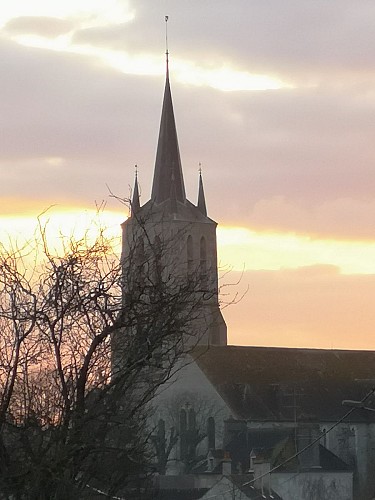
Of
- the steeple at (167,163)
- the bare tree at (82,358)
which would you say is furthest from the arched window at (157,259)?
the steeple at (167,163)

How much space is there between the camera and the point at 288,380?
85750 mm

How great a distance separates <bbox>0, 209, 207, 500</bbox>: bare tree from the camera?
16141 millimetres

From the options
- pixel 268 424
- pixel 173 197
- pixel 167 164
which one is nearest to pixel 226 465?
pixel 268 424

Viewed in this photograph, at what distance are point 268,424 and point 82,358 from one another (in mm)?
63332

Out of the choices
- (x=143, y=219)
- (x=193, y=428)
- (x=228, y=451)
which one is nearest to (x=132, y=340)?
(x=143, y=219)

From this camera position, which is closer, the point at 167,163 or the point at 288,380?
the point at 288,380

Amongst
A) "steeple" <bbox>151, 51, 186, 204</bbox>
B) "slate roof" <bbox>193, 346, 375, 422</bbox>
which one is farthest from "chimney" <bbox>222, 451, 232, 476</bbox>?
"steeple" <bbox>151, 51, 186, 204</bbox>

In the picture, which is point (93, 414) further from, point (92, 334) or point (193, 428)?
point (193, 428)

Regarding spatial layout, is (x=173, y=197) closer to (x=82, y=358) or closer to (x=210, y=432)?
(x=210, y=432)

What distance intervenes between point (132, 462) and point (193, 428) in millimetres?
63796

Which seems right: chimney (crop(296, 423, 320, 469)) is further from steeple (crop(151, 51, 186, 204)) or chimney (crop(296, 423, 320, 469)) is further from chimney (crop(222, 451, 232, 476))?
steeple (crop(151, 51, 186, 204))

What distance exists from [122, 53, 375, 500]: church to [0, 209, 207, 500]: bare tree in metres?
42.2

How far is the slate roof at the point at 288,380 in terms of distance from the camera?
81438mm

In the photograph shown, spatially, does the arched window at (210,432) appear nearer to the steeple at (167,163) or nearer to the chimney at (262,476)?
the chimney at (262,476)
